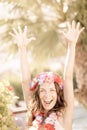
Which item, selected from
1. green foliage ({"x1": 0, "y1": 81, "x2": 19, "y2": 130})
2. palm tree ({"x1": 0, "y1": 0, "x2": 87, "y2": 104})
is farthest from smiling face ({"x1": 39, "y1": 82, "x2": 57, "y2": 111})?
palm tree ({"x1": 0, "y1": 0, "x2": 87, "y2": 104})

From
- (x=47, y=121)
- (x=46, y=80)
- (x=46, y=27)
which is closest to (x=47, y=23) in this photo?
(x=46, y=27)

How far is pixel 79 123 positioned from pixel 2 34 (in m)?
2.16

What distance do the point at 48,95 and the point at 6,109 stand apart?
0.40 m

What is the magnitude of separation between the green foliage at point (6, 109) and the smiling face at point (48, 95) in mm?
324

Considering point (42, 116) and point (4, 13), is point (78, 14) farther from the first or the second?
point (42, 116)

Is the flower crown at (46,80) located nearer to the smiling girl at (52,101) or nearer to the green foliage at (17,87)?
the smiling girl at (52,101)

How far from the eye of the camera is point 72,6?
6.58 meters

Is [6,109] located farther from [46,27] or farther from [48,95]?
[46,27]

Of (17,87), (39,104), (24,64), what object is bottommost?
(17,87)

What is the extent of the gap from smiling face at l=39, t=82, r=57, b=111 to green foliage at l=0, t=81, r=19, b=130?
→ 324mm

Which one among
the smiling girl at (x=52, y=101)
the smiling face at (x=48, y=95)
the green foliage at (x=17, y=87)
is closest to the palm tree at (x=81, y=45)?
the green foliage at (x=17, y=87)

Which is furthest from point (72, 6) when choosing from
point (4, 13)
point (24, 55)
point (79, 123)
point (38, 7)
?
point (24, 55)

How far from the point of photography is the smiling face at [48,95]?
257 centimetres

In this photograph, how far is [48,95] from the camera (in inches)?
101
